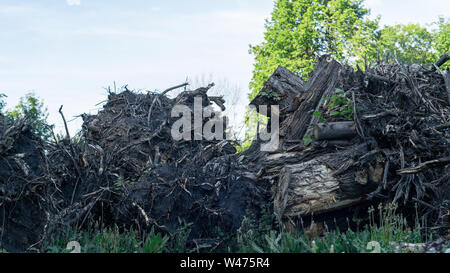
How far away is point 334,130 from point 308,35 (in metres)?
14.2

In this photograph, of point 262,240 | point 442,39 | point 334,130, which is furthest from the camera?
point 442,39

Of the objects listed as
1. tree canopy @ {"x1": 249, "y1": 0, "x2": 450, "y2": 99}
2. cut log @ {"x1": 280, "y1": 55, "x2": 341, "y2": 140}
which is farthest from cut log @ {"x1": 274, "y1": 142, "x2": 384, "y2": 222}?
tree canopy @ {"x1": 249, "y1": 0, "x2": 450, "y2": 99}

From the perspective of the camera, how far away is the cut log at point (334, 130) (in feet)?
23.6

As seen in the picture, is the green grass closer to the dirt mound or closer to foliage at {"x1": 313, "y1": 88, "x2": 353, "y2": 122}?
the dirt mound

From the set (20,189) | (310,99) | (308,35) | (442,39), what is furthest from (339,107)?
(442,39)

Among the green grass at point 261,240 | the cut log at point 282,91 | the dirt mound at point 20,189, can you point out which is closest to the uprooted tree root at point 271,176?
the dirt mound at point 20,189

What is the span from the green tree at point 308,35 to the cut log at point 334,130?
501 inches

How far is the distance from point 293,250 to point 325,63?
521cm

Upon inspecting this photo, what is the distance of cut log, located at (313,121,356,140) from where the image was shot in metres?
7.19

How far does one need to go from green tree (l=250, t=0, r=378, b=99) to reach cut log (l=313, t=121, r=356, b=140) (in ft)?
41.7

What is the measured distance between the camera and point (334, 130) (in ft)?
23.7

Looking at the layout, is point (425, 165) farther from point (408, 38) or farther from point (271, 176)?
point (408, 38)

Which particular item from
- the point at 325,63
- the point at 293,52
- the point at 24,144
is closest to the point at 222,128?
the point at 325,63
